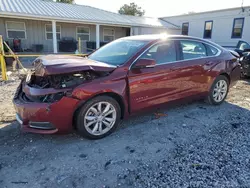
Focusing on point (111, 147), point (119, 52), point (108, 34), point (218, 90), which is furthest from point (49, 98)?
point (108, 34)

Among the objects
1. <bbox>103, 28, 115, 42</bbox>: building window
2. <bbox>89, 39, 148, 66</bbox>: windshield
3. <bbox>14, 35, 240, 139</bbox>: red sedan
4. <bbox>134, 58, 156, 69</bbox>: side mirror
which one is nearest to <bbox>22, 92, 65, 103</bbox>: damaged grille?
<bbox>14, 35, 240, 139</bbox>: red sedan

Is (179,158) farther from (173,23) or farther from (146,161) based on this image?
(173,23)

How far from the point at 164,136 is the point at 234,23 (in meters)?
16.3

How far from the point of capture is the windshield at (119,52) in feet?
11.2

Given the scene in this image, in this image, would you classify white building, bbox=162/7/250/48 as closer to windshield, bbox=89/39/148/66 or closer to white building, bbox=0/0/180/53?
white building, bbox=0/0/180/53

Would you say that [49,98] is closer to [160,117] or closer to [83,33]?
[160,117]

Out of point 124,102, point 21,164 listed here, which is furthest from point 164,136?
point 21,164

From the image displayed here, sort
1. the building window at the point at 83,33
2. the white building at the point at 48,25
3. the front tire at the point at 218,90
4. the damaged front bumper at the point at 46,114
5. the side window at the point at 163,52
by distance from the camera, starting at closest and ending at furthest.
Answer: the damaged front bumper at the point at 46,114 → the side window at the point at 163,52 → the front tire at the point at 218,90 → the white building at the point at 48,25 → the building window at the point at 83,33

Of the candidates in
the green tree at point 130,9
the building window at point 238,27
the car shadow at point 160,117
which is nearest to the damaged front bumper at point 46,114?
the car shadow at point 160,117

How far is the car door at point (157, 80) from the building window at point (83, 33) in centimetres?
1460

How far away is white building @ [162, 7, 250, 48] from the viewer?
15234 mm

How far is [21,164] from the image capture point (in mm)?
2525

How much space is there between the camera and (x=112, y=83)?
10.0ft

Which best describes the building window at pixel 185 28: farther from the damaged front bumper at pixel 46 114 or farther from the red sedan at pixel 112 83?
the damaged front bumper at pixel 46 114
